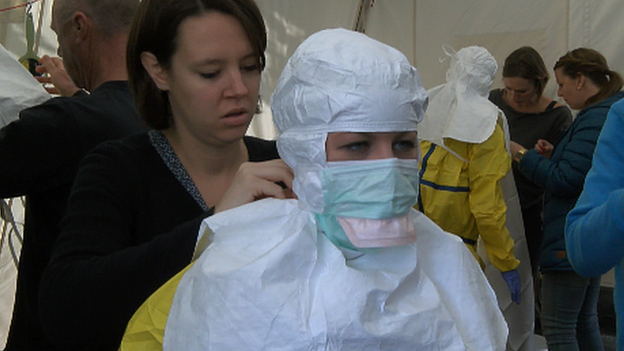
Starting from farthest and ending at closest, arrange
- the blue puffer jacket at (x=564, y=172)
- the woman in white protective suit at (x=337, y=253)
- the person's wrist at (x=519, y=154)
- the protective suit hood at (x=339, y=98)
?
the person's wrist at (x=519, y=154)
the blue puffer jacket at (x=564, y=172)
the protective suit hood at (x=339, y=98)
the woman in white protective suit at (x=337, y=253)

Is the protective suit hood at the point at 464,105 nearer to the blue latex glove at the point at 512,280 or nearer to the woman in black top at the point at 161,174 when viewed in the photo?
the blue latex glove at the point at 512,280

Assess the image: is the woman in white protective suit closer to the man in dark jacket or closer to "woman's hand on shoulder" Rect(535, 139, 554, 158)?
the man in dark jacket

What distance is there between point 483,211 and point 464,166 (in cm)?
23

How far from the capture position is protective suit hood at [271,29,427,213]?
0.93 metres

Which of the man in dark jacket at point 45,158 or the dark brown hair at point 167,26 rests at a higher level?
the dark brown hair at point 167,26

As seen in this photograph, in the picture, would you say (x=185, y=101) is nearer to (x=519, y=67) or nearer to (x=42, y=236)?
(x=42, y=236)

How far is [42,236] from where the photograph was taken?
1237mm

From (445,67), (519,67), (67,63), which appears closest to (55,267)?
(67,63)

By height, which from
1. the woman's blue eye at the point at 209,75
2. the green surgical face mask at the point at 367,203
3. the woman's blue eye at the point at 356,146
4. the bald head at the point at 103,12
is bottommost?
the green surgical face mask at the point at 367,203

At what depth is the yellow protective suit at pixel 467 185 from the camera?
264cm

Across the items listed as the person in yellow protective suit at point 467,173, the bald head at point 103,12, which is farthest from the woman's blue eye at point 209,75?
the person in yellow protective suit at point 467,173

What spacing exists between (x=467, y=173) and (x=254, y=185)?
6.38ft

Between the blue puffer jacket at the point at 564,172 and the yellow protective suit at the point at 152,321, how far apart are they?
2160 millimetres

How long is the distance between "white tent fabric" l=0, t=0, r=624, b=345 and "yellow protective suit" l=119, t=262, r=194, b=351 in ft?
8.83
